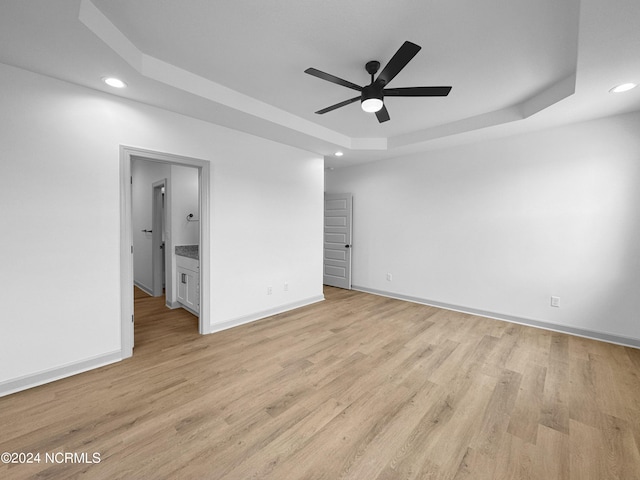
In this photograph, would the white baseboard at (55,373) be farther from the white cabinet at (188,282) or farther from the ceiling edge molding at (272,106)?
the ceiling edge molding at (272,106)

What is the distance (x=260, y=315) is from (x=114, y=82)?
3194 mm

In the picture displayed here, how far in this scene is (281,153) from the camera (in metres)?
4.29

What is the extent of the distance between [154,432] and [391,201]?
479 centimetres

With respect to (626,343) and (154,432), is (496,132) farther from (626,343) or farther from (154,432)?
(154,432)

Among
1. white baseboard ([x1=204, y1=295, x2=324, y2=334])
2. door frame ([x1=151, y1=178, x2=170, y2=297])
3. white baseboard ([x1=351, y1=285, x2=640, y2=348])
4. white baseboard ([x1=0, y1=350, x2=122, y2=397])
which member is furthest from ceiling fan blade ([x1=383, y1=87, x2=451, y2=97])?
door frame ([x1=151, y1=178, x2=170, y2=297])

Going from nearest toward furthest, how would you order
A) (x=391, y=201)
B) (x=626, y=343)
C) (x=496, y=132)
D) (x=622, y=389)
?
(x=622, y=389), (x=626, y=343), (x=496, y=132), (x=391, y=201)

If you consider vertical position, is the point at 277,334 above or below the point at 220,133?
below

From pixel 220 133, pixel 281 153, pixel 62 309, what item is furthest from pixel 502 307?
pixel 62 309

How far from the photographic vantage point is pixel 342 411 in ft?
6.70

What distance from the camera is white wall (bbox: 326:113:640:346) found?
3268 millimetres

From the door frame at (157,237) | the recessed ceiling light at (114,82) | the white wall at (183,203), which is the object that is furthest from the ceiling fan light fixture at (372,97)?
the door frame at (157,237)

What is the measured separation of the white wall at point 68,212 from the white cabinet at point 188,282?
65 cm

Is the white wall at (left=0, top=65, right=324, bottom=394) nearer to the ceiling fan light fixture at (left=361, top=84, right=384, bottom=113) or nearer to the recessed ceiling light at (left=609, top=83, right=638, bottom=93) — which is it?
the ceiling fan light fixture at (left=361, top=84, right=384, bottom=113)

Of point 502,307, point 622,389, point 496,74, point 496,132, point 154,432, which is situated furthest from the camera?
point 502,307
